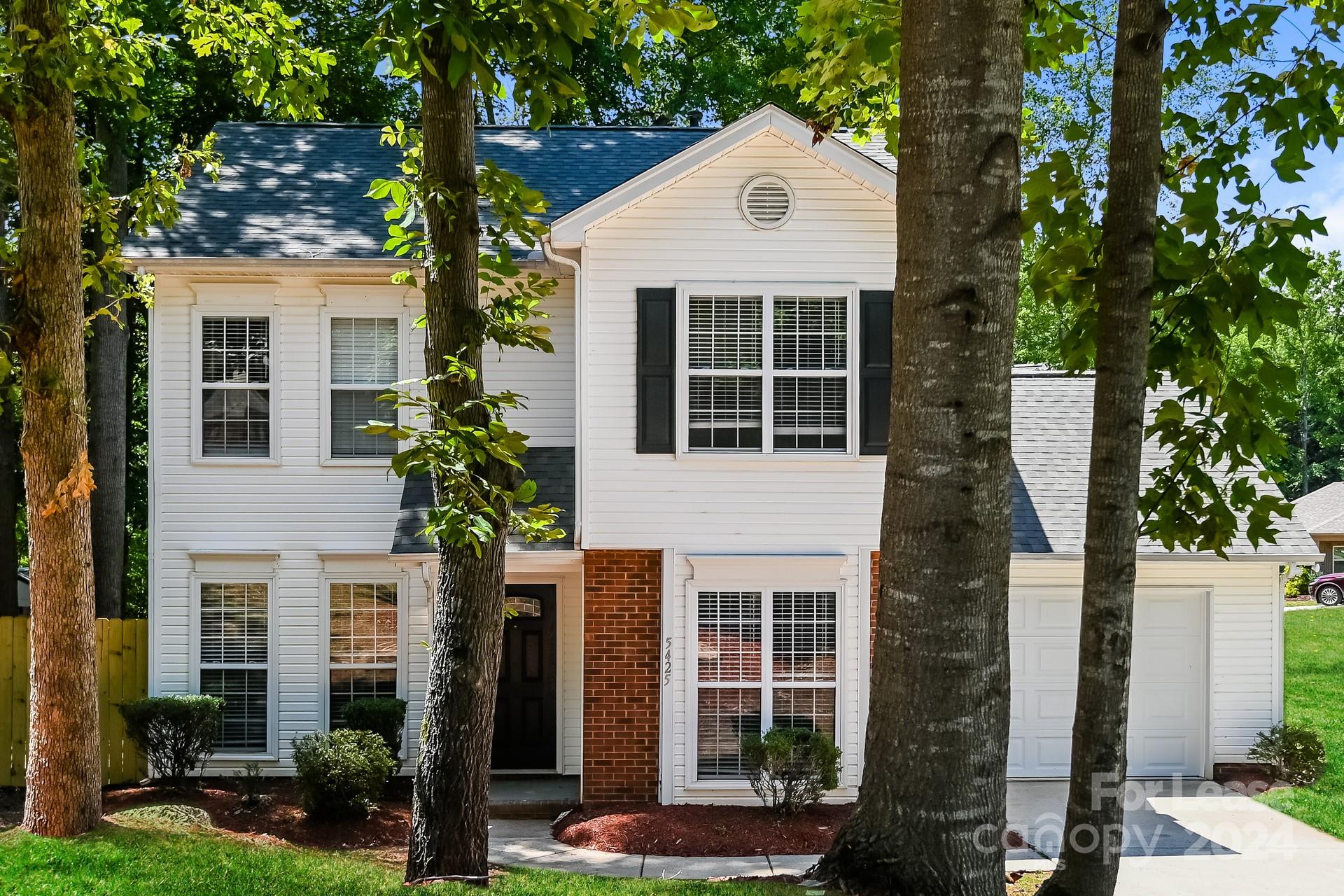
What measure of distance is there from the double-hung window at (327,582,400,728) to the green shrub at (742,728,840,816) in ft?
14.4

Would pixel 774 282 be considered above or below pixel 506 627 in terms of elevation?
above

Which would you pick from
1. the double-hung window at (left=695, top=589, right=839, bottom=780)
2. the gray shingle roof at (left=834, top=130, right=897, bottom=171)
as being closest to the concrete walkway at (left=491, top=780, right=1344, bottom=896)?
the double-hung window at (left=695, top=589, right=839, bottom=780)

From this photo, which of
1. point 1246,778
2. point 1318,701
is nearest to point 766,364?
point 1246,778

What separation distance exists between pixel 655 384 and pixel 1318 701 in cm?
1245

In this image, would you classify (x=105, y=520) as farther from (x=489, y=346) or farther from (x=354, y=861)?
(x=354, y=861)

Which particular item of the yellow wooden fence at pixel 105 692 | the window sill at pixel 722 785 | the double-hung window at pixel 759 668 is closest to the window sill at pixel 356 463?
the yellow wooden fence at pixel 105 692

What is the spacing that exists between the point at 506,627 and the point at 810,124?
7516 mm

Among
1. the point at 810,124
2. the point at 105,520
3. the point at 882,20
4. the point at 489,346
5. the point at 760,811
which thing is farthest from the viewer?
the point at 105,520

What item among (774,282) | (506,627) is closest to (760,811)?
(506,627)

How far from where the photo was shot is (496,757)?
12867 mm

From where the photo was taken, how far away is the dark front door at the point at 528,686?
12867 millimetres

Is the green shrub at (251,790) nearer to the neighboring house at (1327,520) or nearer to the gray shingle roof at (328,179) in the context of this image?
the gray shingle roof at (328,179)

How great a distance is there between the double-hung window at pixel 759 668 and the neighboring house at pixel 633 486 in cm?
3

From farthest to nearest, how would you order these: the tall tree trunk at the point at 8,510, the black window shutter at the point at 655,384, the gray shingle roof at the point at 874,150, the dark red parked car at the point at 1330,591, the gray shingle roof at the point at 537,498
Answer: the dark red parked car at the point at 1330,591 < the tall tree trunk at the point at 8,510 < the gray shingle roof at the point at 874,150 < the gray shingle roof at the point at 537,498 < the black window shutter at the point at 655,384
